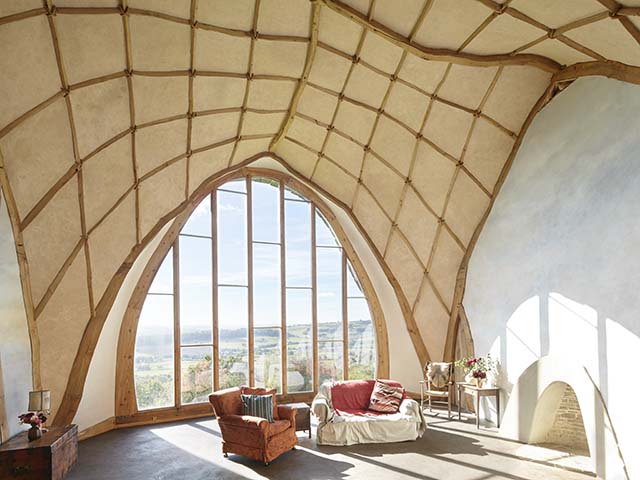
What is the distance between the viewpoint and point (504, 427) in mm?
8031

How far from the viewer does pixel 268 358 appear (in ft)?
35.1

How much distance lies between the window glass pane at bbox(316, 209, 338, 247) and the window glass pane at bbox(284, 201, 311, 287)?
0.22 metres

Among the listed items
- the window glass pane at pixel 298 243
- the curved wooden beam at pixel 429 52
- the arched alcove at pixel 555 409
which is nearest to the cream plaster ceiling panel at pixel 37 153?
the curved wooden beam at pixel 429 52

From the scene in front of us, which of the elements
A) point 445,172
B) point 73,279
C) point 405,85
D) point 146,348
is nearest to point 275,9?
point 405,85

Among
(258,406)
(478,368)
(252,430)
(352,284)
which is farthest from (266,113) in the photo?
(478,368)

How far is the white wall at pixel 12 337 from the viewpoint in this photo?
19.9 ft

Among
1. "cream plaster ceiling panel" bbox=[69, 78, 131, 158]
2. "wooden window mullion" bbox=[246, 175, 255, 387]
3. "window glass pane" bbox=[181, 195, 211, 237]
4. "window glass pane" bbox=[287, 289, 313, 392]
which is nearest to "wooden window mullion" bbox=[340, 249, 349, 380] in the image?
"window glass pane" bbox=[287, 289, 313, 392]

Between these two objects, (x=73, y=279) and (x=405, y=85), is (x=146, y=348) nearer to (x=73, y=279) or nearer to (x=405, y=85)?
(x=73, y=279)

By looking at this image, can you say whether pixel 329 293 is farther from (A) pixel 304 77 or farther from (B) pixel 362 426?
(A) pixel 304 77

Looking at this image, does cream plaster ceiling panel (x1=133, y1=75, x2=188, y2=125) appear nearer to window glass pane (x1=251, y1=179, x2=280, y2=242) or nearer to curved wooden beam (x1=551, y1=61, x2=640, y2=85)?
window glass pane (x1=251, y1=179, x2=280, y2=242)

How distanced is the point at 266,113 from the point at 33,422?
568cm

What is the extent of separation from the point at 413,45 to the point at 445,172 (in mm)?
2757

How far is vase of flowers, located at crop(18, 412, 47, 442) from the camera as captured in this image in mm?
5984

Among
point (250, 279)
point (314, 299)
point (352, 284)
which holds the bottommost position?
point (314, 299)
